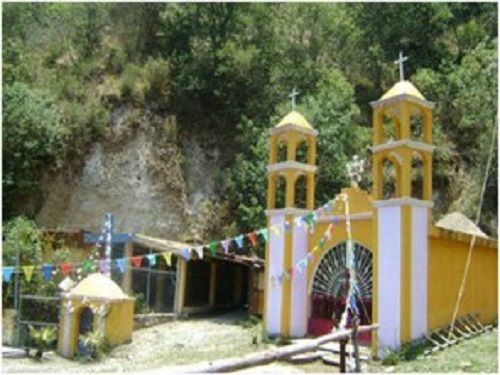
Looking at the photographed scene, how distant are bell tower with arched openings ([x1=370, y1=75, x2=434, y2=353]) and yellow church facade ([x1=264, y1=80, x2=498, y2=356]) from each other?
0.06 ft

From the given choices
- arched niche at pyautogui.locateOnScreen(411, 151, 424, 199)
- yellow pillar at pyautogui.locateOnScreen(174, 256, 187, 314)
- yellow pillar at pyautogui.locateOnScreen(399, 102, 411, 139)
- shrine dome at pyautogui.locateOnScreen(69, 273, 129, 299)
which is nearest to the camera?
yellow pillar at pyautogui.locateOnScreen(399, 102, 411, 139)

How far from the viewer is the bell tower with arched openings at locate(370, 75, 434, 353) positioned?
1262 cm

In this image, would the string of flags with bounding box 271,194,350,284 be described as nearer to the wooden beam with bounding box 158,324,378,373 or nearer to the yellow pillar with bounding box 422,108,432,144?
the yellow pillar with bounding box 422,108,432,144

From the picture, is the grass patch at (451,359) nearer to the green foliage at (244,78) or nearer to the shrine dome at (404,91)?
the shrine dome at (404,91)

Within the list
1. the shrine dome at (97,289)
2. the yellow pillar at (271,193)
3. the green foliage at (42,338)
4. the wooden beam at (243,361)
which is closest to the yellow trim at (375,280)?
the yellow pillar at (271,193)

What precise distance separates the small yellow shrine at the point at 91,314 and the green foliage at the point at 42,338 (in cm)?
24

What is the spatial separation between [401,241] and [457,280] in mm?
1996

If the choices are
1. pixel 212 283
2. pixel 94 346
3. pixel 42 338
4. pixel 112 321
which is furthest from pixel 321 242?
pixel 212 283

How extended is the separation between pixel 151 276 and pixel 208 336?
11.6 ft

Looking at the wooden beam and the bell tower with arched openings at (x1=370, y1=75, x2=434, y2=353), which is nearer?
the wooden beam

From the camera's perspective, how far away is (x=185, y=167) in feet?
89.7

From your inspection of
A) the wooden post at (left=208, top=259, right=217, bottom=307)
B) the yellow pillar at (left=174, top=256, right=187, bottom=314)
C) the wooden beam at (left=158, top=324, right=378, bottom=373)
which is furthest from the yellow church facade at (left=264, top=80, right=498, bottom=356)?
the wooden post at (left=208, top=259, right=217, bottom=307)

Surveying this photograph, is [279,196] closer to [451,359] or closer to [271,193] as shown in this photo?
[271,193]

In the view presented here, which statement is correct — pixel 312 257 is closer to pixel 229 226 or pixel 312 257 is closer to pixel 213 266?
pixel 213 266
